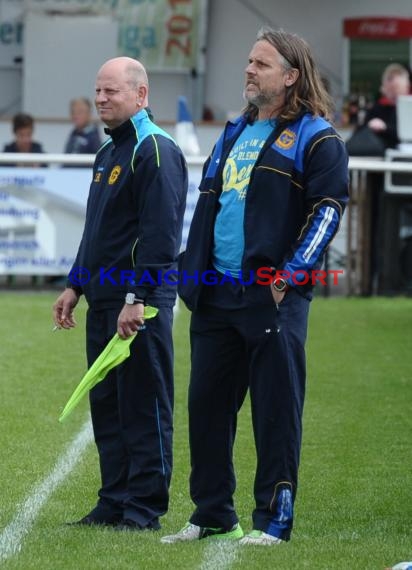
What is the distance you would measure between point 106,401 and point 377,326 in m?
7.52

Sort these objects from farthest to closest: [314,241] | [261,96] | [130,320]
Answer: [130,320]
[261,96]
[314,241]

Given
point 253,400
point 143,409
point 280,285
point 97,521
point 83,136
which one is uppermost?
point 83,136

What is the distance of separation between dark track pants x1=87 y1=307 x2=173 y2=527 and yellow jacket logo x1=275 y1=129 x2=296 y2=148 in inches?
38.4

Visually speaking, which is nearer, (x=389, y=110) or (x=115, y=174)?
(x=115, y=174)

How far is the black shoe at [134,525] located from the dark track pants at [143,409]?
11 mm

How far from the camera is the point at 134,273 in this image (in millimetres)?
6043

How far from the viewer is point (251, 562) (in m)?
5.48

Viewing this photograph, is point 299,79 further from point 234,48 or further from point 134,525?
point 234,48

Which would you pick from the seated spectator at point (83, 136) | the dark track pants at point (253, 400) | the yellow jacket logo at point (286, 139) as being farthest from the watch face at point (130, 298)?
the seated spectator at point (83, 136)

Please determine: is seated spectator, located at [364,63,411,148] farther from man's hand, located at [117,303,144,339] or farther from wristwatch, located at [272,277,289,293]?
wristwatch, located at [272,277,289,293]

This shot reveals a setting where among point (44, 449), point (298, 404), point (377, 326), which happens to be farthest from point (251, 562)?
point (377, 326)

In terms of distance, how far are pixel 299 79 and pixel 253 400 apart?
4.25ft

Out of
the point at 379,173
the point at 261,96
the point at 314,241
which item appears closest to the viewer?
the point at 314,241

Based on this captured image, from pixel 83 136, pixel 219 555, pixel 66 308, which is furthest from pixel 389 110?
pixel 219 555
